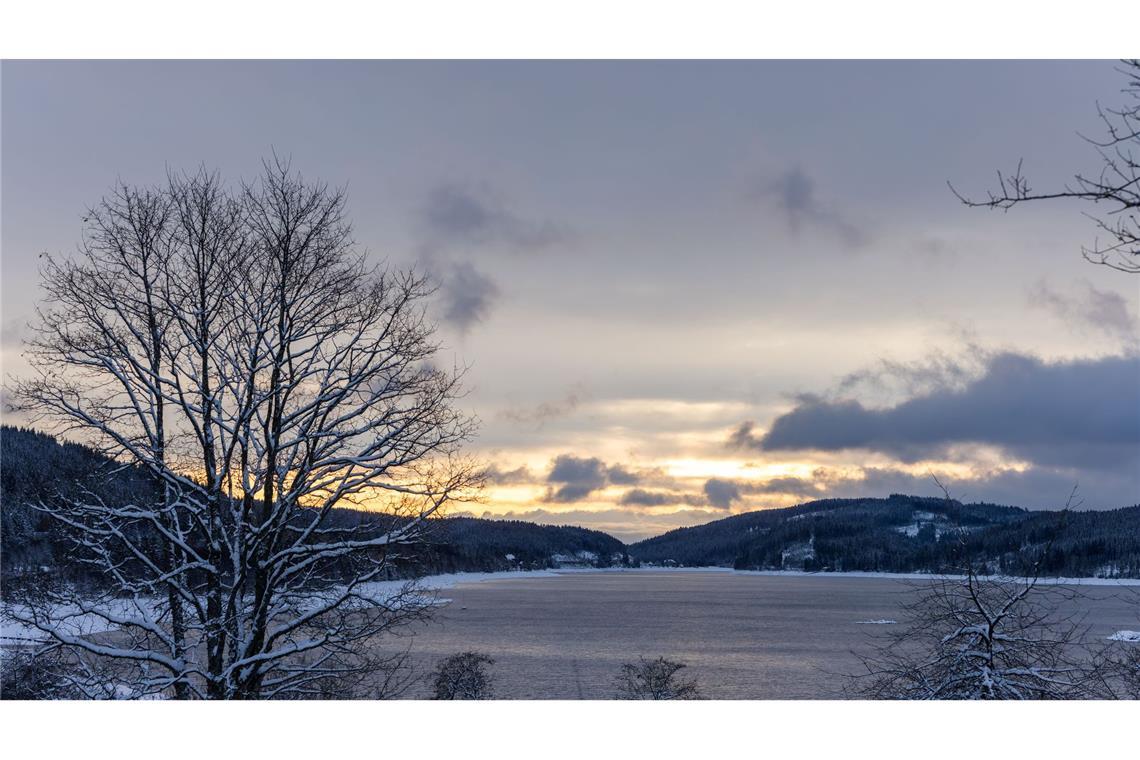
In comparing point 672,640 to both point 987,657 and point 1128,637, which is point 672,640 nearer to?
point 1128,637

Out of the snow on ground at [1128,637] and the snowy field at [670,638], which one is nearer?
the snowy field at [670,638]

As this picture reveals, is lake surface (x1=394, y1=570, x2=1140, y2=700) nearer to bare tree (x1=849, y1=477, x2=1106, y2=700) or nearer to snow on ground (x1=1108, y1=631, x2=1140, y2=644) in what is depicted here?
snow on ground (x1=1108, y1=631, x2=1140, y2=644)

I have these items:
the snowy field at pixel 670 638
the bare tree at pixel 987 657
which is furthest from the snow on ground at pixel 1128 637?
the bare tree at pixel 987 657

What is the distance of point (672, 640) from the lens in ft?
294

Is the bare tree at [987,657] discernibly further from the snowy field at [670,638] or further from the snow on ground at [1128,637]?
the snow on ground at [1128,637]

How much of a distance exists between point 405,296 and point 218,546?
4326mm

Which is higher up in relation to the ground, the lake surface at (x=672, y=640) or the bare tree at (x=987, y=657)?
the bare tree at (x=987, y=657)

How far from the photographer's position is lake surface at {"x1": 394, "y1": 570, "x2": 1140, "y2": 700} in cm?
5591

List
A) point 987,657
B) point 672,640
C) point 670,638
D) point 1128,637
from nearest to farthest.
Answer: point 987,657 → point 1128,637 → point 672,640 → point 670,638

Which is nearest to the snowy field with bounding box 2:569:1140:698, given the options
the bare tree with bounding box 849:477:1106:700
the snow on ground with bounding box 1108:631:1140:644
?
the snow on ground with bounding box 1108:631:1140:644

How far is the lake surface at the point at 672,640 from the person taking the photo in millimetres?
55906

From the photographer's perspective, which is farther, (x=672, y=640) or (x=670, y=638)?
(x=670, y=638)

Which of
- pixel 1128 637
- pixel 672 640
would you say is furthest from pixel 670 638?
pixel 1128 637
